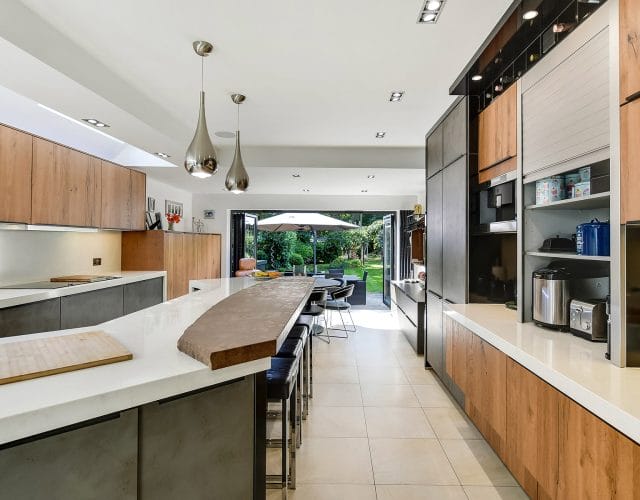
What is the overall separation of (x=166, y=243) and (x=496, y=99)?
4.63 m

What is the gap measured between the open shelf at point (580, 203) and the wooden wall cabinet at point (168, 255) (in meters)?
4.81

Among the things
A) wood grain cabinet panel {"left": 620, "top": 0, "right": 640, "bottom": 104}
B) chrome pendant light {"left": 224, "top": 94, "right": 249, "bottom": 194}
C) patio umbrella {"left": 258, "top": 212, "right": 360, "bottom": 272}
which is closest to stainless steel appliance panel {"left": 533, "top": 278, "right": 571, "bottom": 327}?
wood grain cabinet panel {"left": 620, "top": 0, "right": 640, "bottom": 104}

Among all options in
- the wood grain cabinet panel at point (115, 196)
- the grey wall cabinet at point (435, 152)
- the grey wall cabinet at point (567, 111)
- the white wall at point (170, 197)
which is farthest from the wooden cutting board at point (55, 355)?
the white wall at point (170, 197)

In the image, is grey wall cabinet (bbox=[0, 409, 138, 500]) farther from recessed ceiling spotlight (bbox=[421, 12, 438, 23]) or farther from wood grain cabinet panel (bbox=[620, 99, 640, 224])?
recessed ceiling spotlight (bbox=[421, 12, 438, 23])

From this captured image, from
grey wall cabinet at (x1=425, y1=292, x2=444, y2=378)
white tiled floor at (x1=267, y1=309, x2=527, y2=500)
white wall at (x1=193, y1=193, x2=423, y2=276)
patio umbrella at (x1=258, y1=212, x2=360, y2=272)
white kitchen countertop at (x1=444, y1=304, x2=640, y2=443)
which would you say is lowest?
white tiled floor at (x1=267, y1=309, x2=527, y2=500)

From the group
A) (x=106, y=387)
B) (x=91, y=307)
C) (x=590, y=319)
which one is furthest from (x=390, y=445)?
(x=91, y=307)

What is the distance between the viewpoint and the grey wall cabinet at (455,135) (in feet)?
9.56

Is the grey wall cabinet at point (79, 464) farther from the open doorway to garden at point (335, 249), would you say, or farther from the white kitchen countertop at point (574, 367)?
the open doorway to garden at point (335, 249)

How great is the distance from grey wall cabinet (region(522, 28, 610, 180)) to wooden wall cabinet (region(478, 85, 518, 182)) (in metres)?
0.15

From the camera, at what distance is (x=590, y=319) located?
68.5 inches

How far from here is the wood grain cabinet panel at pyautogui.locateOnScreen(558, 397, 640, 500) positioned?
3.49ft

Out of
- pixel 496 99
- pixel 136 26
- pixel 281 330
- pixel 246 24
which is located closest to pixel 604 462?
pixel 281 330

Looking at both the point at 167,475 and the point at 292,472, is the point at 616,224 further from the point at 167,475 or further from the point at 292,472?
the point at 292,472

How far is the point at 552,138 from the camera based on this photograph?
189 centimetres
